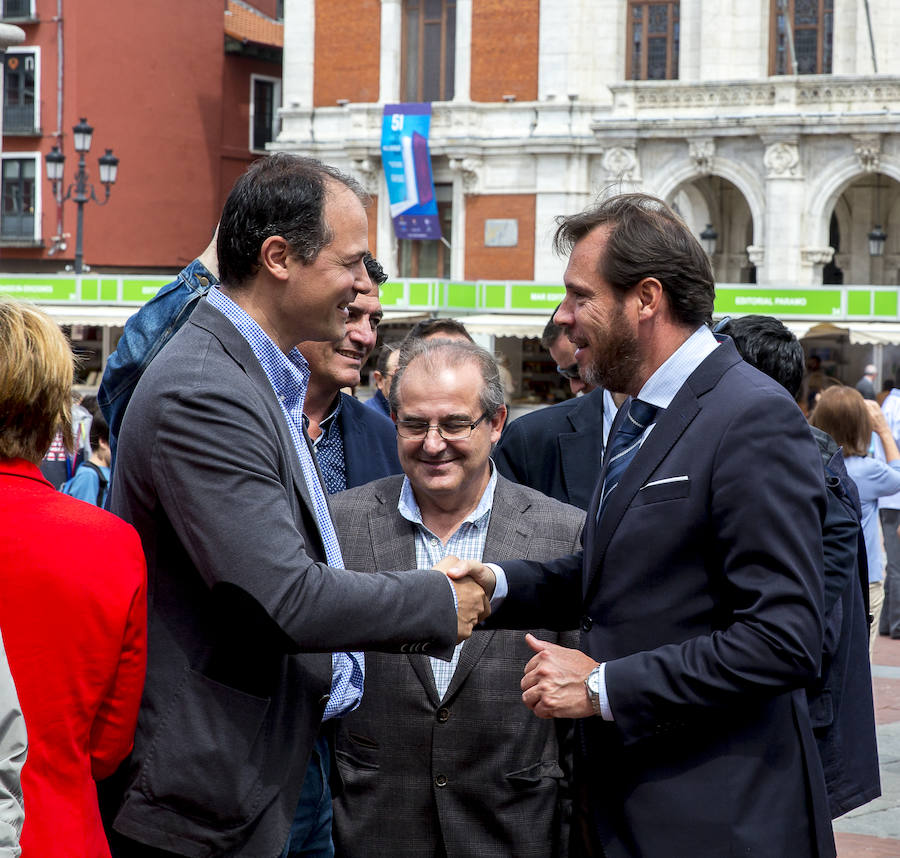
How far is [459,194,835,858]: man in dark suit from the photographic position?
2.70m

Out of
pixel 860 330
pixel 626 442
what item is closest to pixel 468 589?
pixel 626 442

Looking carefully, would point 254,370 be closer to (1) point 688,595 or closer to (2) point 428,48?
(1) point 688,595

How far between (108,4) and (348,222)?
3702 centimetres

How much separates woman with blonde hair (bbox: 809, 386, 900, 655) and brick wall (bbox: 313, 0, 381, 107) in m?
28.3

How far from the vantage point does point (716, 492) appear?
108 inches

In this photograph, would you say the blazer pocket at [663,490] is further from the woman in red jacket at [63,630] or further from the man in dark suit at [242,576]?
the woman in red jacket at [63,630]

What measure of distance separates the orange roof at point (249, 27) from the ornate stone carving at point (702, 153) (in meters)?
15.2

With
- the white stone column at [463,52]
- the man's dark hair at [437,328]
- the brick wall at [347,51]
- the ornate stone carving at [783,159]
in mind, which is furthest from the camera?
the brick wall at [347,51]

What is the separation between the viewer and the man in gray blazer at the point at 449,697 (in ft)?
11.8

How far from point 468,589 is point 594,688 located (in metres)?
0.38

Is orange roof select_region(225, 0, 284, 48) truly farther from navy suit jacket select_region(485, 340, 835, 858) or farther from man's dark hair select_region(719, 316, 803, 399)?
navy suit jacket select_region(485, 340, 835, 858)

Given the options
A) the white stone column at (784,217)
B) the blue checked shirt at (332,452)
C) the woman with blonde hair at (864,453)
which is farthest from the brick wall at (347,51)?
the blue checked shirt at (332,452)

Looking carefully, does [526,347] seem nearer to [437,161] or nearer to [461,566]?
[437,161]

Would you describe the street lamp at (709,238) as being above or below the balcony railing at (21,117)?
below
